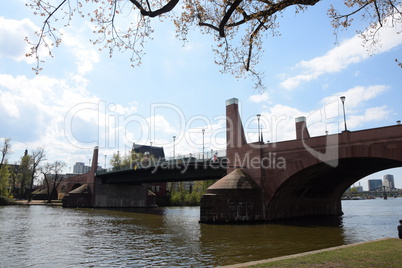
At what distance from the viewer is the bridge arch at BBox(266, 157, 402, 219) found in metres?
33.6

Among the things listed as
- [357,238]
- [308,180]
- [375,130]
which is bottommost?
[357,238]

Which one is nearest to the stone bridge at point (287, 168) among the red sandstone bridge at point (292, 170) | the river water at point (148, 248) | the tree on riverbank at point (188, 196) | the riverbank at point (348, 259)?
the red sandstone bridge at point (292, 170)

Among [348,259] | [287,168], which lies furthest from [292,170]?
[348,259]

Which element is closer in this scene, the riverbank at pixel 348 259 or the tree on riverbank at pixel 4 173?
the riverbank at pixel 348 259

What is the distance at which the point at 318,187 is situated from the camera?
134 feet

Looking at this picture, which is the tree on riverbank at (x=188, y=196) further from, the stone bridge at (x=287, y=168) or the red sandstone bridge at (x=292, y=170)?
the stone bridge at (x=287, y=168)

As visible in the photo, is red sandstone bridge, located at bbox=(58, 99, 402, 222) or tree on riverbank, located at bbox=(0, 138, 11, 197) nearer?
red sandstone bridge, located at bbox=(58, 99, 402, 222)

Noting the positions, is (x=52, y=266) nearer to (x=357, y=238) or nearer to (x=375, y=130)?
(x=357, y=238)

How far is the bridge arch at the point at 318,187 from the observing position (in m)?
33.6

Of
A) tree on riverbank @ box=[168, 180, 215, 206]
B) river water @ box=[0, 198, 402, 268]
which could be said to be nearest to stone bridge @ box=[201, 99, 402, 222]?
river water @ box=[0, 198, 402, 268]

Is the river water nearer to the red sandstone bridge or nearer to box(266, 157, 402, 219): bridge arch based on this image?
the red sandstone bridge

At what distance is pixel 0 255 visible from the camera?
16.2 m

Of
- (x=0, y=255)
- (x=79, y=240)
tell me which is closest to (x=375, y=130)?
→ (x=79, y=240)

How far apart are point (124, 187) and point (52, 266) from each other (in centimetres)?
6604
